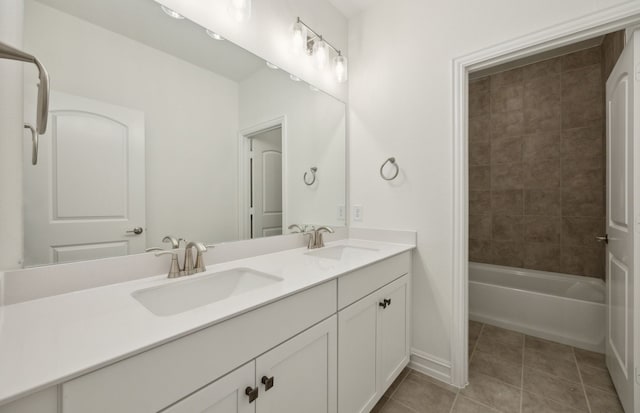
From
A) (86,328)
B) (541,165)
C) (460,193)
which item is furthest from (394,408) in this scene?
(541,165)

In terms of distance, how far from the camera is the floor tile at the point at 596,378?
155cm

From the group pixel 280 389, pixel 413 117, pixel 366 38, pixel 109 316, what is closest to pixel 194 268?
pixel 109 316

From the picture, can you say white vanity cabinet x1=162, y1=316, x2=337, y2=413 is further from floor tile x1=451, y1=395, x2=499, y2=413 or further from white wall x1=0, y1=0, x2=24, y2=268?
floor tile x1=451, y1=395, x2=499, y2=413

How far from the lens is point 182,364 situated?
63cm

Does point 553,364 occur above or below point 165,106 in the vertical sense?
below

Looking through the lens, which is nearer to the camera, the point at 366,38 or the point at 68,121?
the point at 68,121

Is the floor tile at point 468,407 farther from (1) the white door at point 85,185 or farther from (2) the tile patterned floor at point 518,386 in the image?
(1) the white door at point 85,185

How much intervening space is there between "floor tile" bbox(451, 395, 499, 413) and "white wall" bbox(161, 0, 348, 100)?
2.07m

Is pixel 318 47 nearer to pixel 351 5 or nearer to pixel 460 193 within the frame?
pixel 351 5

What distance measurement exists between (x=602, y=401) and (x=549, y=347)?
54 cm

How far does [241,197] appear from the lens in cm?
140

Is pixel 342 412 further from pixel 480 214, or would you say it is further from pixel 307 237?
pixel 480 214

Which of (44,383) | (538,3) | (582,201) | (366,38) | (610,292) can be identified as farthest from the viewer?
(582,201)

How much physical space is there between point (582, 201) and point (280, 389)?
2.96 m
